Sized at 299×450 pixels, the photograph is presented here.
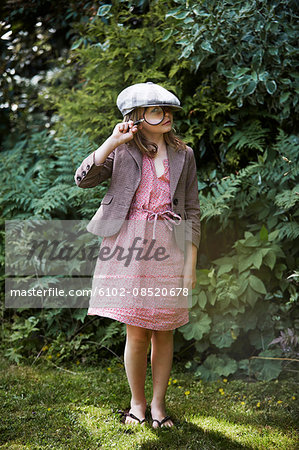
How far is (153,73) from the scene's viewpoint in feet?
11.1

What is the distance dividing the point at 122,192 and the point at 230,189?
105cm

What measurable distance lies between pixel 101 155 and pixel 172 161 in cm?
39

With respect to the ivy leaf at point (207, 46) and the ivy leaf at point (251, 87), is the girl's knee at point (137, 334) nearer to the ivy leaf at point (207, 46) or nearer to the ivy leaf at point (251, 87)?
the ivy leaf at point (251, 87)

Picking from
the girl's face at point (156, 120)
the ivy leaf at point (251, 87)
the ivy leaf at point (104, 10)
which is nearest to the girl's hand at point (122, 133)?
the girl's face at point (156, 120)

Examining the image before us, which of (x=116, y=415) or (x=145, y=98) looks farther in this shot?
(x=116, y=415)

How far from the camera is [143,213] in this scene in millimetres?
2311

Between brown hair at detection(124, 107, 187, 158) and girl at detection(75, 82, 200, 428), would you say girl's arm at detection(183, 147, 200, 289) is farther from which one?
brown hair at detection(124, 107, 187, 158)

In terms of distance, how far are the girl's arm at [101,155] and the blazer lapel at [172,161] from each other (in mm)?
107

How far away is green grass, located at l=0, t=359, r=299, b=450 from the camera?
2234mm

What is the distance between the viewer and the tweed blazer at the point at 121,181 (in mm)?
2283

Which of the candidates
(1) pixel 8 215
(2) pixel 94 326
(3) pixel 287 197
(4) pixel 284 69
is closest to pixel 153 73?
(4) pixel 284 69

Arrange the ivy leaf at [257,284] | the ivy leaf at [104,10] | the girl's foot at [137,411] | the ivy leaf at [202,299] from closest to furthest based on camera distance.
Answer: the girl's foot at [137,411], the ivy leaf at [257,284], the ivy leaf at [202,299], the ivy leaf at [104,10]

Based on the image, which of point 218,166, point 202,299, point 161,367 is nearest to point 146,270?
point 161,367

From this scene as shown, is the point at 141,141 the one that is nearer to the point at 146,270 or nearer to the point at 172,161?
the point at 172,161
